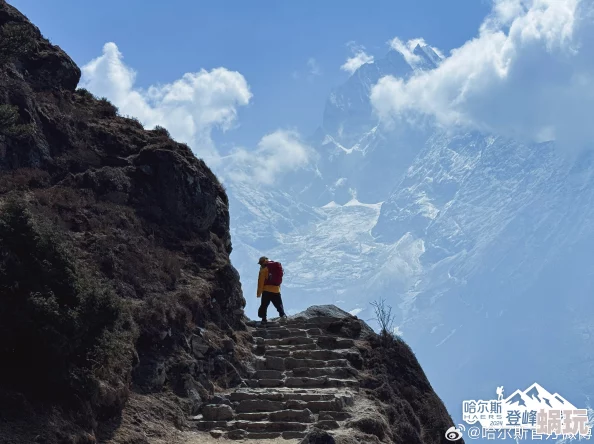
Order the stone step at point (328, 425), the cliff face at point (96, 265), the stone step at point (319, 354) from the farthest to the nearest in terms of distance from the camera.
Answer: the stone step at point (319, 354) → the stone step at point (328, 425) → the cliff face at point (96, 265)

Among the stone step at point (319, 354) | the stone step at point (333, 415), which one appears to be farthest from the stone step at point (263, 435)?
the stone step at point (319, 354)

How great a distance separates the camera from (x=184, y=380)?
47.9ft

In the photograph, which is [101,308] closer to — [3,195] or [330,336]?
[3,195]

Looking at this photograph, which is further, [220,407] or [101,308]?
[220,407]

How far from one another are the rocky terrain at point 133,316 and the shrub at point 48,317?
0.02 m

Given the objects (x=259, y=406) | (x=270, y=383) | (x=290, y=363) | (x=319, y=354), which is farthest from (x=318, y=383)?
(x=259, y=406)

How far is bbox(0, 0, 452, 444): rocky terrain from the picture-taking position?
33.6 feet

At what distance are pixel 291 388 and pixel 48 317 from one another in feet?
24.4

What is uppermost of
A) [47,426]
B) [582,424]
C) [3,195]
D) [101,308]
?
[3,195]

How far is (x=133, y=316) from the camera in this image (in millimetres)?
14164

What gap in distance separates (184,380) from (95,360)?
3770mm

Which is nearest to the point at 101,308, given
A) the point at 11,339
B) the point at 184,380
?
the point at 11,339

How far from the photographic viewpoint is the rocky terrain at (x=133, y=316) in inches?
403

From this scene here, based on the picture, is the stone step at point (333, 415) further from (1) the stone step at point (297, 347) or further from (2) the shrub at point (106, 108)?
(2) the shrub at point (106, 108)
